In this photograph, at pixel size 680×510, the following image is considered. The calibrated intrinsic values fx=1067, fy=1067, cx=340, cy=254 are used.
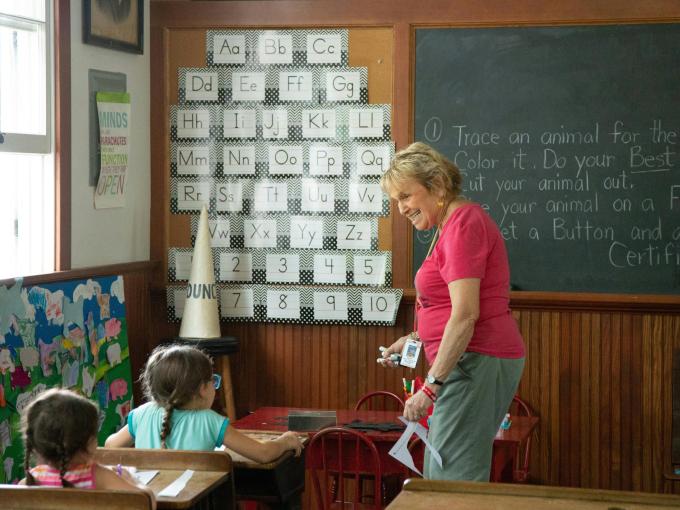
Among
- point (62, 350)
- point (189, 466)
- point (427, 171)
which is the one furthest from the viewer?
point (62, 350)

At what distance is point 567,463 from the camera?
5.07 meters

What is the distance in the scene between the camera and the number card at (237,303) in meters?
5.31

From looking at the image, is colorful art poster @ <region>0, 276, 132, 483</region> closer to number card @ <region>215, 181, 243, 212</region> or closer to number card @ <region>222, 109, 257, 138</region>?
number card @ <region>215, 181, 243, 212</region>

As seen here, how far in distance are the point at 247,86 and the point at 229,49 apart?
8.2 inches

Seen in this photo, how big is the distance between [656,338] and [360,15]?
6.81 feet

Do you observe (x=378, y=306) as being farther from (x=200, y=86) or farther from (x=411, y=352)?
(x=411, y=352)

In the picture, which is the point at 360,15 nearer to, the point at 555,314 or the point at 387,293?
the point at 387,293

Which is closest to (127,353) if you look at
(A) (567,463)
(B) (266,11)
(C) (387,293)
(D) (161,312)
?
(D) (161,312)

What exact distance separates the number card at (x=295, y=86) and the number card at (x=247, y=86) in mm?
100

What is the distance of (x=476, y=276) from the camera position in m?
3.07

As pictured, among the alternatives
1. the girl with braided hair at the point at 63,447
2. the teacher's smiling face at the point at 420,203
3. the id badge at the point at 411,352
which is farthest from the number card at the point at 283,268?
the girl with braided hair at the point at 63,447

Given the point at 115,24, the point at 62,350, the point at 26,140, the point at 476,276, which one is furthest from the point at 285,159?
the point at 476,276

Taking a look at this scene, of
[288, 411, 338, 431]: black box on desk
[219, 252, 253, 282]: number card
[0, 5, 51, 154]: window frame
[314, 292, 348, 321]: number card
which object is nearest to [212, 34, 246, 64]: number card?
[219, 252, 253, 282]: number card

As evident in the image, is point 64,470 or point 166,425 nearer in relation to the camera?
point 64,470
